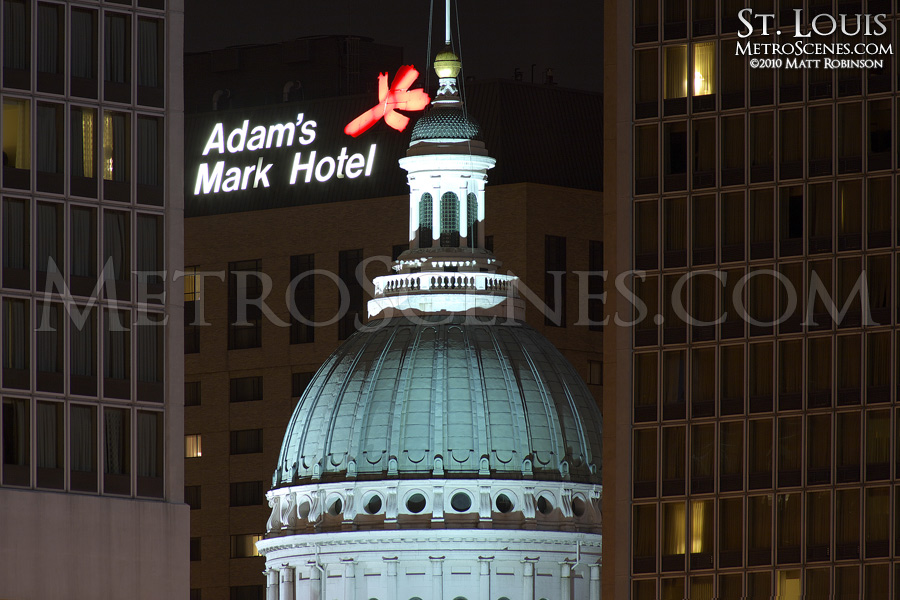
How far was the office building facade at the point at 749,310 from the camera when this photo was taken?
146 m

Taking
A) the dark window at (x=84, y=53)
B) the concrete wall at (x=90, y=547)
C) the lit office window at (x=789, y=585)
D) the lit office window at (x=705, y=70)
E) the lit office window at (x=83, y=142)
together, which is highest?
the lit office window at (x=705, y=70)

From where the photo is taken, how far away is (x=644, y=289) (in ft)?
501

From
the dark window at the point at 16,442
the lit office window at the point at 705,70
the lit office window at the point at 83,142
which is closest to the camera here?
the dark window at the point at 16,442

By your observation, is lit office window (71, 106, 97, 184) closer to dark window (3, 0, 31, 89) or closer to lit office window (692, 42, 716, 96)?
dark window (3, 0, 31, 89)

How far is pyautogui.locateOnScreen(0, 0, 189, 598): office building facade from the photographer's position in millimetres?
130375

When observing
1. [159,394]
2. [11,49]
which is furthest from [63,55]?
[159,394]

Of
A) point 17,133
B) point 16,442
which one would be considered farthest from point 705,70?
point 16,442

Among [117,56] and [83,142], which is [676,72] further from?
[83,142]

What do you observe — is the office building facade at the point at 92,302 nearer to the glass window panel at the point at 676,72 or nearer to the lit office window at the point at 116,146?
the lit office window at the point at 116,146

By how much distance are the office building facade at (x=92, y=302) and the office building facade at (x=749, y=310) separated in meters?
24.0

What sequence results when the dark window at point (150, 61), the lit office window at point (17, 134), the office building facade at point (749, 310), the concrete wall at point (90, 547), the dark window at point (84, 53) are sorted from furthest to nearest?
the office building facade at point (749, 310), the dark window at point (150, 61), the dark window at point (84, 53), the lit office window at point (17, 134), the concrete wall at point (90, 547)

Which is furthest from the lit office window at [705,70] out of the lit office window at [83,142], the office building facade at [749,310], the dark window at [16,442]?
the dark window at [16,442]

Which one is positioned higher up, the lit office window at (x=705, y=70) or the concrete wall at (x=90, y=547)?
the lit office window at (x=705, y=70)

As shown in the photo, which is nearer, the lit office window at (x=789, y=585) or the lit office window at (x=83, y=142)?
the lit office window at (x=83, y=142)
